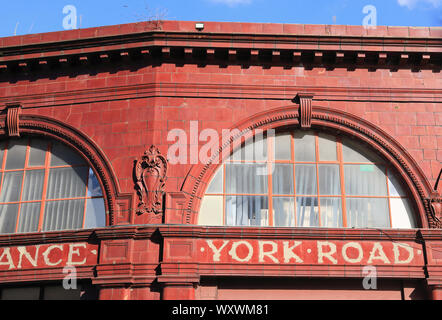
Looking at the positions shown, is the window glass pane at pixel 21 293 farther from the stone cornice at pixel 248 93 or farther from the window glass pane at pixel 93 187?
the stone cornice at pixel 248 93

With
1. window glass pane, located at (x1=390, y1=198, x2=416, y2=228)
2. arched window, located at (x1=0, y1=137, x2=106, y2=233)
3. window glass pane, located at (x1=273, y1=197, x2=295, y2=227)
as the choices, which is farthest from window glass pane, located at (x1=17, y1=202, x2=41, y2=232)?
window glass pane, located at (x1=390, y1=198, x2=416, y2=228)

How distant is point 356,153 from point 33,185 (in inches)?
380

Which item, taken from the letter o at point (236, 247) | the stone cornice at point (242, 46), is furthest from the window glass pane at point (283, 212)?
the stone cornice at point (242, 46)

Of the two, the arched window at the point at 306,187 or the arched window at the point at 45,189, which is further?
the arched window at the point at 45,189

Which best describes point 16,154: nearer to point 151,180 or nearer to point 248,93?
point 151,180

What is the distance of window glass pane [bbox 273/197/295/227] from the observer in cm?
1659

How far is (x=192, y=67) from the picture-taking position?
58.5 ft

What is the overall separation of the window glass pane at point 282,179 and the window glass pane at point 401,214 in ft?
9.70

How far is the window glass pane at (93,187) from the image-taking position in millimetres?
17000

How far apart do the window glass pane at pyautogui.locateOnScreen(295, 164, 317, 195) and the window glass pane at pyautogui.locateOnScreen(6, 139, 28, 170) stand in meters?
8.28

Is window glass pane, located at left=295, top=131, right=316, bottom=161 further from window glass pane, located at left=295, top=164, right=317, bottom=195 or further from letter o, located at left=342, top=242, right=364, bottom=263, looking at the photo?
letter o, located at left=342, top=242, right=364, bottom=263

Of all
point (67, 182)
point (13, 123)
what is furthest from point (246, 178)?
point (13, 123)

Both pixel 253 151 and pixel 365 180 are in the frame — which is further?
pixel 253 151

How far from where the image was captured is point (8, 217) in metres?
17.4
